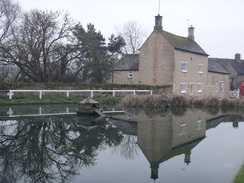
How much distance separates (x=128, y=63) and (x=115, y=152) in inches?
1241

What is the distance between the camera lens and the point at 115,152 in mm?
9516

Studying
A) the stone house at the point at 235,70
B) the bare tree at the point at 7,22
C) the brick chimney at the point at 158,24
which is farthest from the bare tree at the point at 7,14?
the stone house at the point at 235,70

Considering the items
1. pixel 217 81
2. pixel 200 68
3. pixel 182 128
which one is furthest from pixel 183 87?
pixel 182 128

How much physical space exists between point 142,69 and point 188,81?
250 inches

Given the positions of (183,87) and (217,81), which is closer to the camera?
(183,87)

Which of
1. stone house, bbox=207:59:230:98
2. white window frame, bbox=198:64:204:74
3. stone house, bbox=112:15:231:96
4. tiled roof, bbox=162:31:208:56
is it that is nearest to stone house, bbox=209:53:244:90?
stone house, bbox=207:59:230:98

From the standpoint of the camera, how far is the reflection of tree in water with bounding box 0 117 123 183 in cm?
711

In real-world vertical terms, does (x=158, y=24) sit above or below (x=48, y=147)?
above

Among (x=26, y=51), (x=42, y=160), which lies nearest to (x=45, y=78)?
(x=26, y=51)

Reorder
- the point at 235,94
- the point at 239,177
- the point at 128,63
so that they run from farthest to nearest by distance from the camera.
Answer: the point at 235,94 → the point at 128,63 → the point at 239,177

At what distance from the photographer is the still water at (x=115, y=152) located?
7.14 metres

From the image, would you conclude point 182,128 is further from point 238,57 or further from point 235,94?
point 238,57

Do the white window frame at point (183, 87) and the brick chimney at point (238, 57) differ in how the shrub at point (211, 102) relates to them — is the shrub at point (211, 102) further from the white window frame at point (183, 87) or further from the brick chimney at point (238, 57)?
the brick chimney at point (238, 57)

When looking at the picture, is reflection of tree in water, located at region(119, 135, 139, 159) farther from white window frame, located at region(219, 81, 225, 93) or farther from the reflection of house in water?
white window frame, located at region(219, 81, 225, 93)
